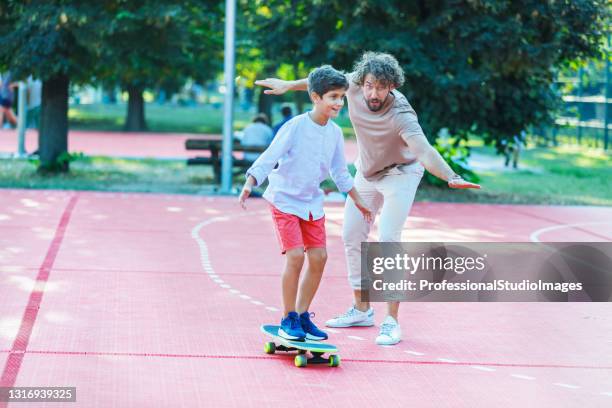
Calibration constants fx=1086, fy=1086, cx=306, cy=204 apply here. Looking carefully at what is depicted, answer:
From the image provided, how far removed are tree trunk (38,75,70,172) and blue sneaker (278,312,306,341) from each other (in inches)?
517

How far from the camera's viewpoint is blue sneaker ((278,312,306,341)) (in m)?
6.61

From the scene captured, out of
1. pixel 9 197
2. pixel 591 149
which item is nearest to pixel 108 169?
pixel 9 197

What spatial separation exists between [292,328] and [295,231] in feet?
1.95

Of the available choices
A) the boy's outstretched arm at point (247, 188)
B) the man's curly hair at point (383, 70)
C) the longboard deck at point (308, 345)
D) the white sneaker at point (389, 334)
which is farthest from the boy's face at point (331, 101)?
the white sneaker at point (389, 334)

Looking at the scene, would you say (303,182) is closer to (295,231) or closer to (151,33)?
(295,231)

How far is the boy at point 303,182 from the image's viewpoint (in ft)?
21.6

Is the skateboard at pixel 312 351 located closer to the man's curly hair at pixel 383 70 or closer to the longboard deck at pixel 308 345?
the longboard deck at pixel 308 345

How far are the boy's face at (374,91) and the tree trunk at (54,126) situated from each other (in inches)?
508

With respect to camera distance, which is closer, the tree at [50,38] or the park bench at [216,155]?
the tree at [50,38]

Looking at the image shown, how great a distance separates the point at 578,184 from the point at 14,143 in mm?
13942

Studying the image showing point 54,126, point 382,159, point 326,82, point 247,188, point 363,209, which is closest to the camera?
point 247,188

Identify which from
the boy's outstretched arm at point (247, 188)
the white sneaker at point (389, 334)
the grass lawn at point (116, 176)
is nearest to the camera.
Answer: the boy's outstretched arm at point (247, 188)

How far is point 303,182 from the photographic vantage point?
22.0 feet

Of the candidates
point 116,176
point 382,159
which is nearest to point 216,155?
point 116,176
